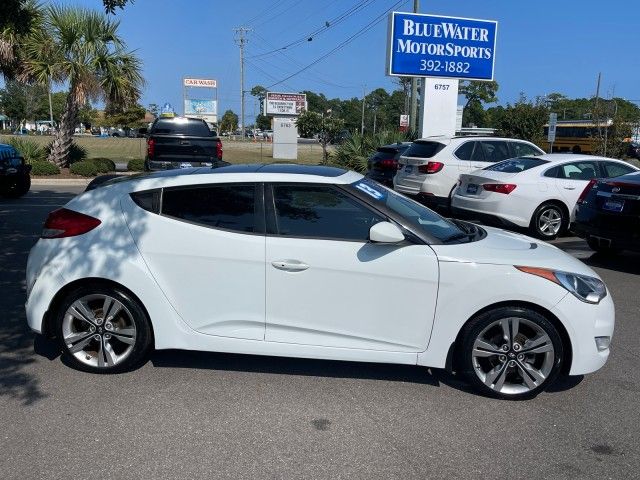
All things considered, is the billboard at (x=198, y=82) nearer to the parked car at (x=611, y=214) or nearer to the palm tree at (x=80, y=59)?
the palm tree at (x=80, y=59)

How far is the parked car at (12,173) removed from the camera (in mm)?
13672

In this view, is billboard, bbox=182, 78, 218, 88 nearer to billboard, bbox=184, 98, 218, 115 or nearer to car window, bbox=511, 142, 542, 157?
billboard, bbox=184, 98, 218, 115

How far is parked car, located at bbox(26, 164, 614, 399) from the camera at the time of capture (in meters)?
4.05

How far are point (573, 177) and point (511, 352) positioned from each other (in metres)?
7.01

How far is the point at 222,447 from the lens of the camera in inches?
137

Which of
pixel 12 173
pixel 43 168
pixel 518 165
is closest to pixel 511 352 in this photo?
pixel 518 165

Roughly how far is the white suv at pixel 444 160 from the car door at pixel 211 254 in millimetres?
7687

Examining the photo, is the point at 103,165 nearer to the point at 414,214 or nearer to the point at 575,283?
the point at 414,214

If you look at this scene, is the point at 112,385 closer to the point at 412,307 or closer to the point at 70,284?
the point at 70,284

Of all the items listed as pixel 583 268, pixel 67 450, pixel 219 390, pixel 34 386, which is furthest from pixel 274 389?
pixel 583 268

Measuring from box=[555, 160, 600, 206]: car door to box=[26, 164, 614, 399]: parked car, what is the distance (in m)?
6.13

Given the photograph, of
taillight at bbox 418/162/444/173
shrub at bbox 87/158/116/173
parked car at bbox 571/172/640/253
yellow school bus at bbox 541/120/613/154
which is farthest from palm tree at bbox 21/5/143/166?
yellow school bus at bbox 541/120/613/154

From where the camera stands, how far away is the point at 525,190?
32.0 ft

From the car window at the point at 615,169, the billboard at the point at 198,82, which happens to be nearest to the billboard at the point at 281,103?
the billboard at the point at 198,82
